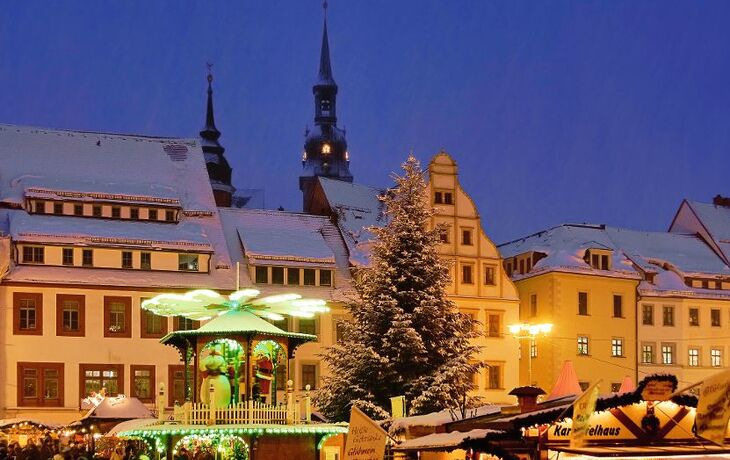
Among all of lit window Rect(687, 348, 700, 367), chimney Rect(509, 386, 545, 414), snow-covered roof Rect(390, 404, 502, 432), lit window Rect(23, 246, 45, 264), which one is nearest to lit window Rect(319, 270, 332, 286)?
lit window Rect(23, 246, 45, 264)

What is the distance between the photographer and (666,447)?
52.2ft

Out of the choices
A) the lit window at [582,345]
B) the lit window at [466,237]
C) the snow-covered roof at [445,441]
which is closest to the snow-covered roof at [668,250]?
the lit window at [582,345]

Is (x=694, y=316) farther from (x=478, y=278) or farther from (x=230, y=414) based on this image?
(x=230, y=414)

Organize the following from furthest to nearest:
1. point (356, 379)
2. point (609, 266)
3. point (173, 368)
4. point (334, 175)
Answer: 1. point (334, 175)
2. point (609, 266)
3. point (173, 368)
4. point (356, 379)

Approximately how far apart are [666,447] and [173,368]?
121ft

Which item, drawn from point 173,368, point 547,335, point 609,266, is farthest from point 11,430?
point 609,266

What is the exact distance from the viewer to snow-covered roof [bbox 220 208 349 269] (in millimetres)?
53881

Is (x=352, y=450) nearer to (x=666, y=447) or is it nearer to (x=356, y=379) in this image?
(x=666, y=447)

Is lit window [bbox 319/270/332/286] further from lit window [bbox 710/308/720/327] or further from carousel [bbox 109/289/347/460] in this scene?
carousel [bbox 109/289/347/460]

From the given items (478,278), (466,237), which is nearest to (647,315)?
(478,278)

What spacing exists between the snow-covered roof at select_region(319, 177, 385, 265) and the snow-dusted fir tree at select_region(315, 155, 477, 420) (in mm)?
15934

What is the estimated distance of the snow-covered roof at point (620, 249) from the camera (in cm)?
5906

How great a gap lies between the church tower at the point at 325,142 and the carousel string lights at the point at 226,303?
282 ft

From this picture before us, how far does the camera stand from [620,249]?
62.2m
